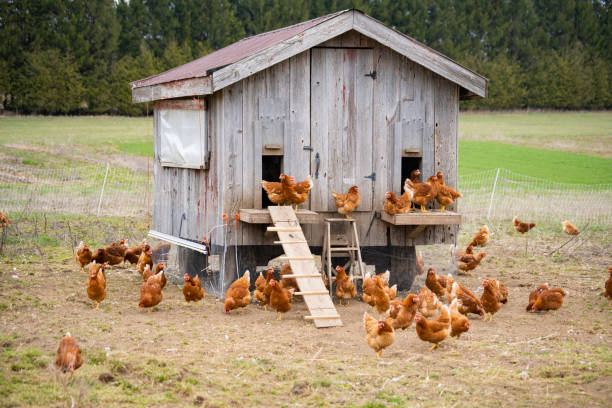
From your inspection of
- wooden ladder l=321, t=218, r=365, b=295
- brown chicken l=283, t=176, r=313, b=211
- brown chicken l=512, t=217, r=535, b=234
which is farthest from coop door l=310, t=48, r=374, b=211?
brown chicken l=512, t=217, r=535, b=234

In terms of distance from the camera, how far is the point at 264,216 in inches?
386

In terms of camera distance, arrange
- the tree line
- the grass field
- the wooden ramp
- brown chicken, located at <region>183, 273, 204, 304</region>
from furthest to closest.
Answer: the tree line < the grass field < brown chicken, located at <region>183, 273, 204, 304</region> < the wooden ramp

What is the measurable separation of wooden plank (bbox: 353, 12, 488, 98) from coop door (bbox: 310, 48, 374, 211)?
43cm

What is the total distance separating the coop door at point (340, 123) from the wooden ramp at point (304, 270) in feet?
3.45

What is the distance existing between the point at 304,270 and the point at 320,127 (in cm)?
245

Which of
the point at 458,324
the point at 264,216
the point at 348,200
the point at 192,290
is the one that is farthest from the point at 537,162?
the point at 458,324

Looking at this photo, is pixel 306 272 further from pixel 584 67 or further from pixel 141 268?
pixel 584 67

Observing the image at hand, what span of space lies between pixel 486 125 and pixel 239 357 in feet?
145

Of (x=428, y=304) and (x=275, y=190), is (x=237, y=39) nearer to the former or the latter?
(x=275, y=190)

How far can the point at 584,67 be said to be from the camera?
5634 centimetres

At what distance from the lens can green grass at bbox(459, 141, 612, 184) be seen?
29.1m

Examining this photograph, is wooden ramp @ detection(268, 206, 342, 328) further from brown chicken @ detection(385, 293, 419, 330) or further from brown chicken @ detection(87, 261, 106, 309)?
brown chicken @ detection(87, 261, 106, 309)

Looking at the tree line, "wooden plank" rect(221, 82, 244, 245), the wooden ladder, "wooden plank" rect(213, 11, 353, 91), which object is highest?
the tree line

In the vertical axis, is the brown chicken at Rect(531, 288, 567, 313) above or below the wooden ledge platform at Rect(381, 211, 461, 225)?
below
